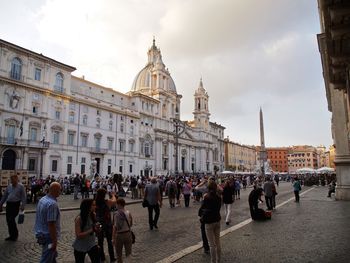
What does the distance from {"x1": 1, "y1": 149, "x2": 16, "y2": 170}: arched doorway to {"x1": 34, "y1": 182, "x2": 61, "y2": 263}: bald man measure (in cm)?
3551

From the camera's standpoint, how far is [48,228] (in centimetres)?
418

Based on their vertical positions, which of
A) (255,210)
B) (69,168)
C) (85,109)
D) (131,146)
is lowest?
(255,210)

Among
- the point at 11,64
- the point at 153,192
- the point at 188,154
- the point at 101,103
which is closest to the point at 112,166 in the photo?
the point at 101,103

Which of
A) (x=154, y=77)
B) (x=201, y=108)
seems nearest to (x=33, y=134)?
(x=154, y=77)

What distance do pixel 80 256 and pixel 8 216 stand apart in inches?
179

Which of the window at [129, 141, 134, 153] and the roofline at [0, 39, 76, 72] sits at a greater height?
the roofline at [0, 39, 76, 72]

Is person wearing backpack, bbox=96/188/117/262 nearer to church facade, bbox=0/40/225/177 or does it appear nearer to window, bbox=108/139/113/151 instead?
church facade, bbox=0/40/225/177

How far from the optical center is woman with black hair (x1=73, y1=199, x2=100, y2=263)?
179 inches

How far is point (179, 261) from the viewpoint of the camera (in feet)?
20.0

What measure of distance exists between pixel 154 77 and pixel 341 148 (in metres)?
56.2

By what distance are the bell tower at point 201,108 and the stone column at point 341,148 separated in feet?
227

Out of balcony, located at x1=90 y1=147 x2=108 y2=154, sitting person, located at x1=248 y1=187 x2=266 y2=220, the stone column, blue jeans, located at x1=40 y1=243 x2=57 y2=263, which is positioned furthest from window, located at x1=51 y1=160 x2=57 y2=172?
blue jeans, located at x1=40 y1=243 x2=57 y2=263

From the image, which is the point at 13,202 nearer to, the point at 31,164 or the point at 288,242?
the point at 288,242

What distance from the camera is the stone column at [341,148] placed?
17.7 m
